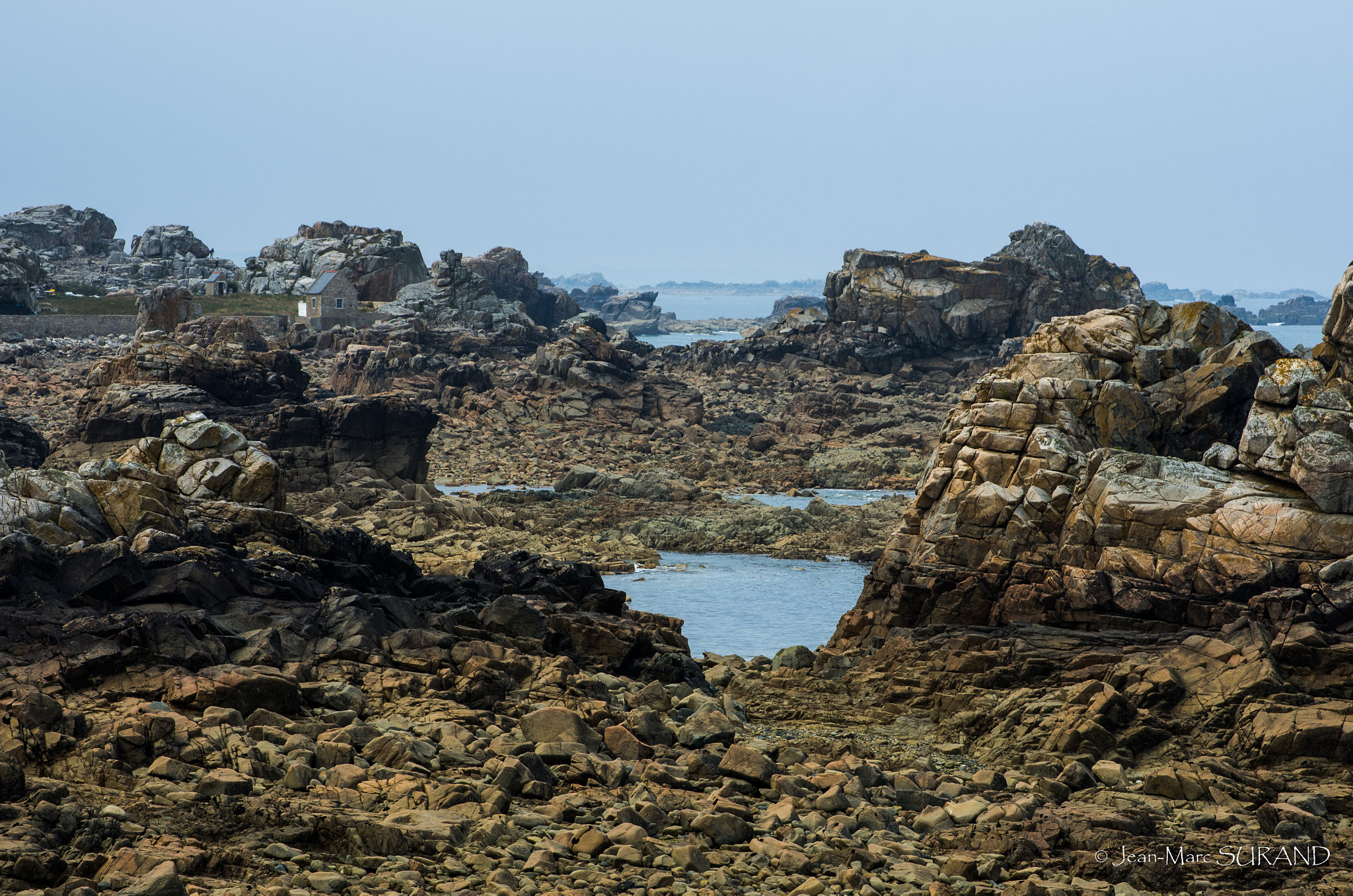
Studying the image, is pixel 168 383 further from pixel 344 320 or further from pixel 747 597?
pixel 344 320

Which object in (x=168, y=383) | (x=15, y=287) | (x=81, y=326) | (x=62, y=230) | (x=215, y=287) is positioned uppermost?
(x=62, y=230)

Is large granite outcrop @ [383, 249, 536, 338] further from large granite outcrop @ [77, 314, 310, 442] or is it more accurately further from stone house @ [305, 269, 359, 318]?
large granite outcrop @ [77, 314, 310, 442]

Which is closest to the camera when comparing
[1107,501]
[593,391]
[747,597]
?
[1107,501]

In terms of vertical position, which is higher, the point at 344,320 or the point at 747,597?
the point at 344,320

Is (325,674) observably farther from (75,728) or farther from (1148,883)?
(1148,883)

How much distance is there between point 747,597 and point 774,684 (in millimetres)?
13539

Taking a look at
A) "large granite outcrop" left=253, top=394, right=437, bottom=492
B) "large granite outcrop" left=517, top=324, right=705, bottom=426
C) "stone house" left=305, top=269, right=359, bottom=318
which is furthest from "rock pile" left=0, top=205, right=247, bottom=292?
"large granite outcrop" left=253, top=394, right=437, bottom=492

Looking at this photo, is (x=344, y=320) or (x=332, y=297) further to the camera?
(x=332, y=297)

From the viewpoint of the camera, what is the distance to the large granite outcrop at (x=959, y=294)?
88.6 metres

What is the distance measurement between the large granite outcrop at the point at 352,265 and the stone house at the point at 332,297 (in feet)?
34.0

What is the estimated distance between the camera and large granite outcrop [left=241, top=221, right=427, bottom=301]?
4719 inches

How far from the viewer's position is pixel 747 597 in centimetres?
3353

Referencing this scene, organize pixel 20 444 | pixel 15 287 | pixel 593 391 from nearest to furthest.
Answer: pixel 20 444
pixel 593 391
pixel 15 287

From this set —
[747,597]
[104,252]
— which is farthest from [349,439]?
[104,252]
